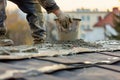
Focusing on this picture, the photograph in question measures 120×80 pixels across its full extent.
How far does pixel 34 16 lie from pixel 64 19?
2.79 ft

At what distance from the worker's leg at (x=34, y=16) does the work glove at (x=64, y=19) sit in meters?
0.59

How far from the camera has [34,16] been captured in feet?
22.8

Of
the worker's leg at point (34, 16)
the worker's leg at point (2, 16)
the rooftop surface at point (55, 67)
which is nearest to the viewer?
the rooftop surface at point (55, 67)

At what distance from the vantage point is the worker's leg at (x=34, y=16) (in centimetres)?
692

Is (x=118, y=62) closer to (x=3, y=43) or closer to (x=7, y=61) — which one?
(x=7, y=61)

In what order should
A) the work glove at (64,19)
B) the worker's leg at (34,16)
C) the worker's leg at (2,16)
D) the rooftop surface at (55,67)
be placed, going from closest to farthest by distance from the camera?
the rooftop surface at (55,67)
the worker's leg at (2,16)
the work glove at (64,19)
the worker's leg at (34,16)

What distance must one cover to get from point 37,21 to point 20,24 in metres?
50.2

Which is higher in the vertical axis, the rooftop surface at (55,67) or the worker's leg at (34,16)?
the worker's leg at (34,16)

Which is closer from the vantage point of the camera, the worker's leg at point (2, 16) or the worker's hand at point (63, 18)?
the worker's leg at point (2, 16)

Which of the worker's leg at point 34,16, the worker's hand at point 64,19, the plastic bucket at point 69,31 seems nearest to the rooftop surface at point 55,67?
the worker's hand at point 64,19

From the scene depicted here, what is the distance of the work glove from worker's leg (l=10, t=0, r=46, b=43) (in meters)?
0.59

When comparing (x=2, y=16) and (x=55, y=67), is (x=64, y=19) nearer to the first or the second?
(x=2, y=16)

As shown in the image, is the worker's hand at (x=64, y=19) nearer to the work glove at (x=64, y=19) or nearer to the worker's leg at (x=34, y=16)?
the work glove at (x=64, y=19)

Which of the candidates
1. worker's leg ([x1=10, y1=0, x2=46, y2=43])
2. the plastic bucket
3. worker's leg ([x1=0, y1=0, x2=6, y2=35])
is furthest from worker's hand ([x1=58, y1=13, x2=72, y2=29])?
worker's leg ([x1=0, y1=0, x2=6, y2=35])
